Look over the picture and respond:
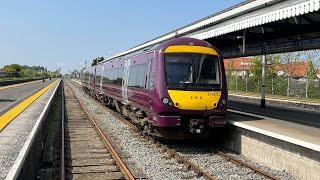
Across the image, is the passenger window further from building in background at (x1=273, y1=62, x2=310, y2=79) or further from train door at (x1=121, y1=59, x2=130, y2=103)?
building in background at (x1=273, y1=62, x2=310, y2=79)

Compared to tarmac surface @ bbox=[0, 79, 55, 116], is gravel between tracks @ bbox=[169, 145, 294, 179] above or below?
below

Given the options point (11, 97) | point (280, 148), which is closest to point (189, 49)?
point (280, 148)

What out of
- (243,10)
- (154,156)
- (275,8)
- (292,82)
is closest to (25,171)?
(154,156)

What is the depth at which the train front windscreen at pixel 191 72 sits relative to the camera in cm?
1110

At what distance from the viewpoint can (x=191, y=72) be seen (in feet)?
37.2

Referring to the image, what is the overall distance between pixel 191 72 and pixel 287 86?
83.4 ft

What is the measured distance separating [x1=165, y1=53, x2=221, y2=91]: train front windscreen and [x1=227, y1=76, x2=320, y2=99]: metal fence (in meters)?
22.0

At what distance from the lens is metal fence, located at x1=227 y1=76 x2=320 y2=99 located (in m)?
31.4

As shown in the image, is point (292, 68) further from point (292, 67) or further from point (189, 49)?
point (189, 49)

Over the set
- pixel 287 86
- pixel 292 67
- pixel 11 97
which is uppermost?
pixel 292 67

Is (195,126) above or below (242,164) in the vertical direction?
above

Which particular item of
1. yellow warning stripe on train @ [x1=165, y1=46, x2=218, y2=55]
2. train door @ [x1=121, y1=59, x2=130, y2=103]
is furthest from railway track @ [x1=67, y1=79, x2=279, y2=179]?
train door @ [x1=121, y1=59, x2=130, y2=103]

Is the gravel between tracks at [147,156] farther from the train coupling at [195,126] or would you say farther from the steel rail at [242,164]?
the steel rail at [242,164]

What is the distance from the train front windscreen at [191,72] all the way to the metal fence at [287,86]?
72.2ft
